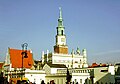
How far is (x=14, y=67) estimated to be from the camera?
65000 mm

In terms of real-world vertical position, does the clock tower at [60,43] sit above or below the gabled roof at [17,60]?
above

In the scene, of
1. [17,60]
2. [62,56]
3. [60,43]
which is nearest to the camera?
[17,60]

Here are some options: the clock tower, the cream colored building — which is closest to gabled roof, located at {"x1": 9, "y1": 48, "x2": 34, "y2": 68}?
the cream colored building

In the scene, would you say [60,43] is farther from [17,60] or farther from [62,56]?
[17,60]

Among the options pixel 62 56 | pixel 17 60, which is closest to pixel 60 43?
pixel 62 56

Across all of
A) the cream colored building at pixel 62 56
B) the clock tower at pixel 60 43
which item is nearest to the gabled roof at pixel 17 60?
the cream colored building at pixel 62 56

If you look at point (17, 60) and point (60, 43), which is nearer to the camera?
point (17, 60)

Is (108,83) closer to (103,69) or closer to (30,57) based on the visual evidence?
(103,69)

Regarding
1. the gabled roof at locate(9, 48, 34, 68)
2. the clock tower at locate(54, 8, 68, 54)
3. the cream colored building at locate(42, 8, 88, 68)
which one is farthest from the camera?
the clock tower at locate(54, 8, 68, 54)

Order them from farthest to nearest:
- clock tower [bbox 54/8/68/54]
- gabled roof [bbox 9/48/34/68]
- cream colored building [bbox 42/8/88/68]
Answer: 1. clock tower [bbox 54/8/68/54]
2. cream colored building [bbox 42/8/88/68]
3. gabled roof [bbox 9/48/34/68]

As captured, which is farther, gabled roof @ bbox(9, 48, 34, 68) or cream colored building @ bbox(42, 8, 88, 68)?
cream colored building @ bbox(42, 8, 88, 68)

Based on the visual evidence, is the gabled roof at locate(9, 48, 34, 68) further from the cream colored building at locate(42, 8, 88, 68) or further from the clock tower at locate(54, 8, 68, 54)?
the clock tower at locate(54, 8, 68, 54)

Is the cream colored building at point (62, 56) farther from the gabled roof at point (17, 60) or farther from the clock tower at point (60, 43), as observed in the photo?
the gabled roof at point (17, 60)

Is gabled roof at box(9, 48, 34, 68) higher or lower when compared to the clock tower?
lower
